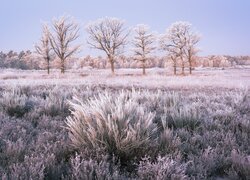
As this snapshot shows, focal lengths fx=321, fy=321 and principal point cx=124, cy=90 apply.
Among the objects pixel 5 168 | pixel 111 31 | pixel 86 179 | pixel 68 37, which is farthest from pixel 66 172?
pixel 111 31

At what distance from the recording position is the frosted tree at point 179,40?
2025 inches

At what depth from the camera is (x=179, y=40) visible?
51.6 metres

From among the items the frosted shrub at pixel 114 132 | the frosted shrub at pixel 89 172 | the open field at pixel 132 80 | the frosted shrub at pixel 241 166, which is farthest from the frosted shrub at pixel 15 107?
the open field at pixel 132 80

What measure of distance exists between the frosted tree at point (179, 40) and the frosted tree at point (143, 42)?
2248mm

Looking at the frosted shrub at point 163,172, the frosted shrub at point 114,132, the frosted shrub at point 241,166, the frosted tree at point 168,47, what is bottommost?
the frosted shrub at point 241,166

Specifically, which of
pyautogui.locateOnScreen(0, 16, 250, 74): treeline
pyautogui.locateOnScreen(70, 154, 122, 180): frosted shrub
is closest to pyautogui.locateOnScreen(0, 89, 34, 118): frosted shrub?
pyautogui.locateOnScreen(70, 154, 122, 180): frosted shrub

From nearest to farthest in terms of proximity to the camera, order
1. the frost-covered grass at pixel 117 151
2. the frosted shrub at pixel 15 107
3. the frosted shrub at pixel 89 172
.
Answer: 1. the frosted shrub at pixel 89 172
2. the frost-covered grass at pixel 117 151
3. the frosted shrub at pixel 15 107

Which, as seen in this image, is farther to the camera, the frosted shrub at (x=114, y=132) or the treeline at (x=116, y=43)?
the treeline at (x=116, y=43)

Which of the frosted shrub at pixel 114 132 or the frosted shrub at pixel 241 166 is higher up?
the frosted shrub at pixel 114 132

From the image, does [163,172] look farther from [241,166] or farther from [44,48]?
[44,48]

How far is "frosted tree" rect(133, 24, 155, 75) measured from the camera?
52781 millimetres

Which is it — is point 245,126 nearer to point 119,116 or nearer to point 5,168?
point 119,116

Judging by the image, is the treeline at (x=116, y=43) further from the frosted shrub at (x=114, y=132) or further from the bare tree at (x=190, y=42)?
the frosted shrub at (x=114, y=132)

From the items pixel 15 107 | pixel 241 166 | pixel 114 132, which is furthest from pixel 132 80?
pixel 241 166
